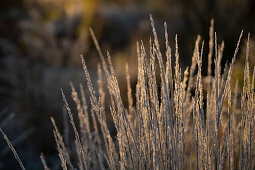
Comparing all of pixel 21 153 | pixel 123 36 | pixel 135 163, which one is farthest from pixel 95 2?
pixel 135 163

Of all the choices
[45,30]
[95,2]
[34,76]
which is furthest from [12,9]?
[34,76]

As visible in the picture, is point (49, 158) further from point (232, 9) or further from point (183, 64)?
point (232, 9)

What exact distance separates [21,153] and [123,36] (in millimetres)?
7384

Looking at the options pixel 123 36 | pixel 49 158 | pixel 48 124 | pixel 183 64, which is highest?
pixel 123 36

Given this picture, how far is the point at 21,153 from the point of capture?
3.18 m

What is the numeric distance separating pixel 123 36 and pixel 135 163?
8825 mm

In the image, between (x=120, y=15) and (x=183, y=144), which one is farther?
(x=120, y=15)

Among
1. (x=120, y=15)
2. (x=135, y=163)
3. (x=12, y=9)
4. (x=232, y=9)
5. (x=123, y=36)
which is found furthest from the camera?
(x=120, y=15)

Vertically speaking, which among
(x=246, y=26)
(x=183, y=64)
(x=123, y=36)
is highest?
(x=123, y=36)

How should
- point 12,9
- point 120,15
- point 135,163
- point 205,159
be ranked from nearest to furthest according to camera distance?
point 205,159 → point 135,163 → point 12,9 → point 120,15

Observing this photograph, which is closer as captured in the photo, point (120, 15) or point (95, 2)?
point (95, 2)

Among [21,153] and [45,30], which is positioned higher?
[45,30]

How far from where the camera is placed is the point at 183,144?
1344mm

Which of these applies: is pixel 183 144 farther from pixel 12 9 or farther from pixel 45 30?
pixel 12 9
